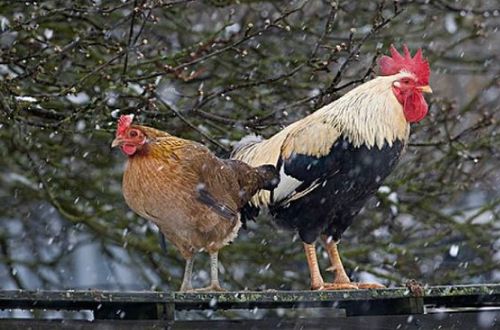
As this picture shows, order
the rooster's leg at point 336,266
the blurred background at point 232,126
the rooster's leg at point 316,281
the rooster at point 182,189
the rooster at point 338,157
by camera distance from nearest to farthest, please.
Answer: the rooster at point 182,189
the rooster's leg at point 316,281
the rooster at point 338,157
the rooster's leg at point 336,266
the blurred background at point 232,126

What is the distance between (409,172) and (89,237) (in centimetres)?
245

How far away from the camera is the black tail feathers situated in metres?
4.57

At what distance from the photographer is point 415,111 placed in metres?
4.84

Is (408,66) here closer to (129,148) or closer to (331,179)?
(331,179)

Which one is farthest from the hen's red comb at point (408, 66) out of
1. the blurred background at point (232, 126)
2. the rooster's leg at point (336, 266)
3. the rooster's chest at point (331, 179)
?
the rooster's leg at point (336, 266)

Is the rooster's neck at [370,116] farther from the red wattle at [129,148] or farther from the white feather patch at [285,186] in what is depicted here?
the red wattle at [129,148]

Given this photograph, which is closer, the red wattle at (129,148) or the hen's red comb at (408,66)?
the red wattle at (129,148)

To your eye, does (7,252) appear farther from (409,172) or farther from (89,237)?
(409,172)

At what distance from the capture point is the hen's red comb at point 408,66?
4887mm

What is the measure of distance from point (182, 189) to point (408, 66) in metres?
1.52

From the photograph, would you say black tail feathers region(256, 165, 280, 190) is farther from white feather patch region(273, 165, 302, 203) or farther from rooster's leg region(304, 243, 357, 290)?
rooster's leg region(304, 243, 357, 290)

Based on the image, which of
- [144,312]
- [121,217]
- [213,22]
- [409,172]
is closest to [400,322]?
[144,312]

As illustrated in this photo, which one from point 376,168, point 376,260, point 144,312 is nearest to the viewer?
point 144,312

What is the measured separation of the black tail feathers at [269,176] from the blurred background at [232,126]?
0.73m
